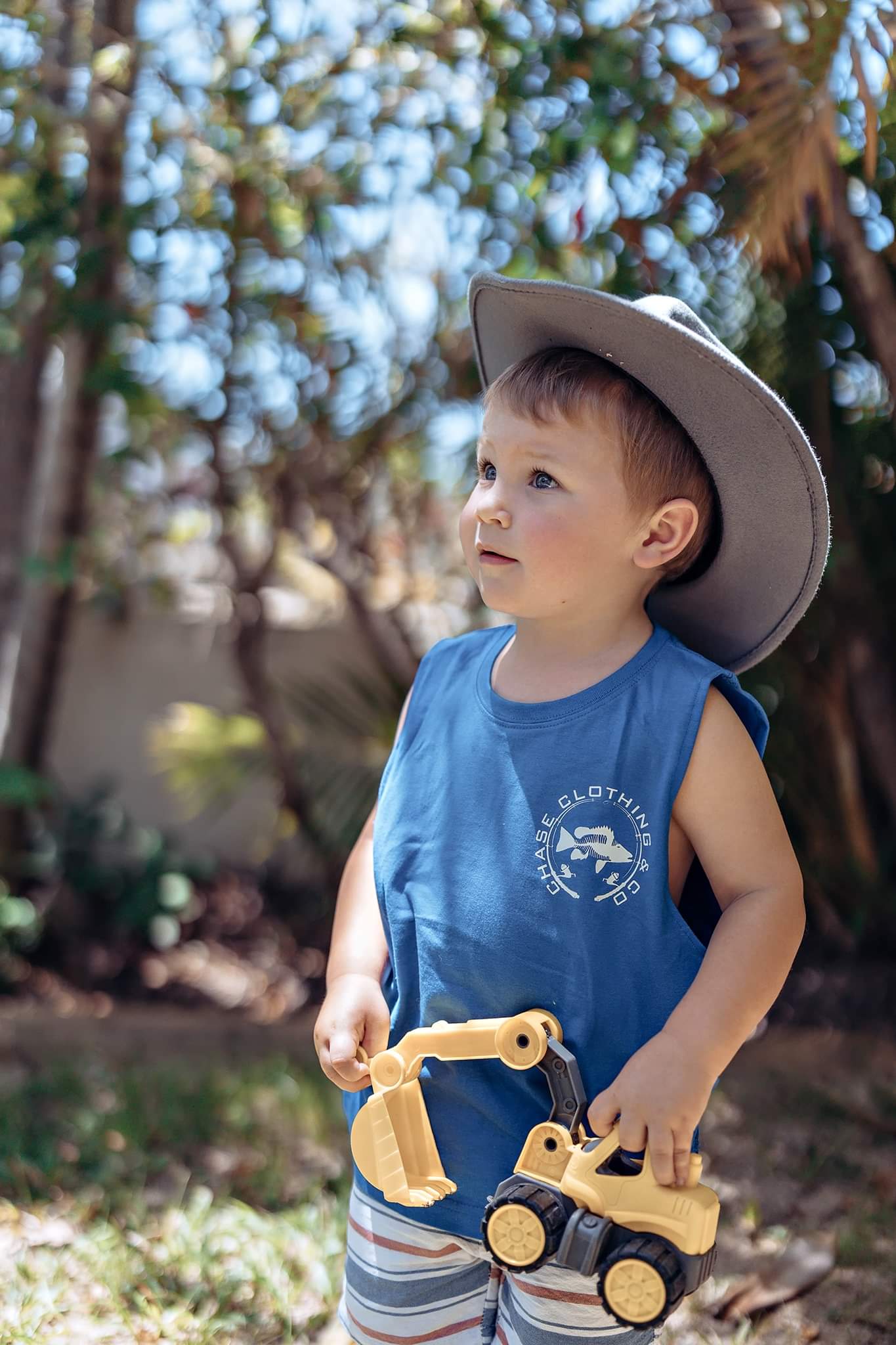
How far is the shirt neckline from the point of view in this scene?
4.45 feet

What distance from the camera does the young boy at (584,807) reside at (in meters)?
1.29

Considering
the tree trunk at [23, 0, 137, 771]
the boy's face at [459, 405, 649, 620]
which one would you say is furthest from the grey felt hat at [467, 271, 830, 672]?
the tree trunk at [23, 0, 137, 771]

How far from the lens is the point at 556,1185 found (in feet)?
3.99

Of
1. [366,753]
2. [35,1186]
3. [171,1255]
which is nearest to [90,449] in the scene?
[366,753]

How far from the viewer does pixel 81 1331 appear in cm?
190

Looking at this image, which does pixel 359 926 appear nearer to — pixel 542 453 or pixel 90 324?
pixel 542 453

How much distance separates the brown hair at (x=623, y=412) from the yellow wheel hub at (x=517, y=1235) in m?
0.75

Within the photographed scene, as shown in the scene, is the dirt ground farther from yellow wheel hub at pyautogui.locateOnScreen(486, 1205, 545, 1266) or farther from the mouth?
the mouth

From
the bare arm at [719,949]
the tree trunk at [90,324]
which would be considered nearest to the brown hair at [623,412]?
the bare arm at [719,949]

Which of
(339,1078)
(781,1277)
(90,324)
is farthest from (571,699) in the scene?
(90,324)

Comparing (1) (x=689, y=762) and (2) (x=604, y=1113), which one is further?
(1) (x=689, y=762)

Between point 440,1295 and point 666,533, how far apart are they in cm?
93

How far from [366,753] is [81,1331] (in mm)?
1789

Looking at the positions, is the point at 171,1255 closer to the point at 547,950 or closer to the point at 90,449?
the point at 547,950
